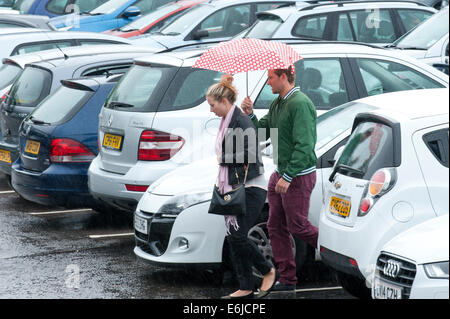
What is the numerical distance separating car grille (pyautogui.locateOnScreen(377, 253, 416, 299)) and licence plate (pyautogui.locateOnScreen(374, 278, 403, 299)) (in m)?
0.03

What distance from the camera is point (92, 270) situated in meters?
7.95

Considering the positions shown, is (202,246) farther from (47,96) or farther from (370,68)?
(47,96)

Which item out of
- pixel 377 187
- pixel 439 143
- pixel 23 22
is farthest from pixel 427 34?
pixel 23 22

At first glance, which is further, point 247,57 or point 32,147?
point 32,147

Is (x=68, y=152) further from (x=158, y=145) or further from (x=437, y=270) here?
(x=437, y=270)

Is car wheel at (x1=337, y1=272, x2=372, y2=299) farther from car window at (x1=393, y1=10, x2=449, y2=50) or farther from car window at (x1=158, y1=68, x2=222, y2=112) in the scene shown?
car window at (x1=393, y1=10, x2=449, y2=50)

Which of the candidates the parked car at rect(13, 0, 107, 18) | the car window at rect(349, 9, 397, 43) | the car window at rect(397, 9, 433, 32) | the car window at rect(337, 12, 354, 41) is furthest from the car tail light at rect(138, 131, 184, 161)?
the parked car at rect(13, 0, 107, 18)

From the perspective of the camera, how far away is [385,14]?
13.8 metres

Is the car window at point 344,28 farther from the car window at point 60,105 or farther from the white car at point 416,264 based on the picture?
the white car at point 416,264

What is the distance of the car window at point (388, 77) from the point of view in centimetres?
845

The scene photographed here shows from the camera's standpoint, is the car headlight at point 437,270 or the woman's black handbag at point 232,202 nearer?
the car headlight at point 437,270

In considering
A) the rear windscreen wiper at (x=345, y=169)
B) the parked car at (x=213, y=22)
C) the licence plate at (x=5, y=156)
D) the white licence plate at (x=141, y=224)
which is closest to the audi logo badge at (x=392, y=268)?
the rear windscreen wiper at (x=345, y=169)

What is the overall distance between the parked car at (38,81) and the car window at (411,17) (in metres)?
4.83

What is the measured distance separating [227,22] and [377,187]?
1022 centimetres
